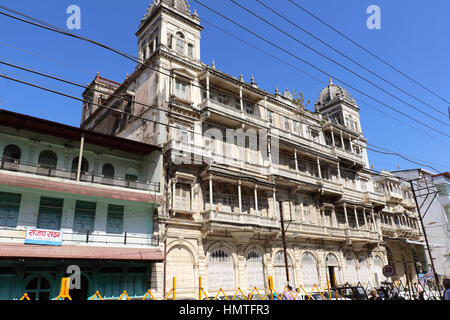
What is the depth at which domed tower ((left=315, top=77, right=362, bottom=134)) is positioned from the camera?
43.0m

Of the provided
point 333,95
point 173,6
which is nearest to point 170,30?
point 173,6

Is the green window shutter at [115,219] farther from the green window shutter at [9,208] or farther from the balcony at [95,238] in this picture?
the green window shutter at [9,208]

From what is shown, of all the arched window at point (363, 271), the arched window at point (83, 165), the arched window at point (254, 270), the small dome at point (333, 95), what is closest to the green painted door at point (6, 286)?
the arched window at point (83, 165)

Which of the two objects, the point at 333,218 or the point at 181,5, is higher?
the point at 181,5

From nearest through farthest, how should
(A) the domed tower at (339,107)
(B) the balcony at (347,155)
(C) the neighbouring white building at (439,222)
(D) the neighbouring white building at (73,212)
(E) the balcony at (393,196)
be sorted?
1. (D) the neighbouring white building at (73,212)
2. (B) the balcony at (347,155)
3. (A) the domed tower at (339,107)
4. (E) the balcony at (393,196)
5. (C) the neighbouring white building at (439,222)

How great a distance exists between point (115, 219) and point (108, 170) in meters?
3.85

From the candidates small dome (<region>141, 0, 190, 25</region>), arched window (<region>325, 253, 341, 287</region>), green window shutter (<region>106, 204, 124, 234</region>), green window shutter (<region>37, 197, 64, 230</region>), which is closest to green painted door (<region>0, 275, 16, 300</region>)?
green window shutter (<region>37, 197, 64, 230</region>)

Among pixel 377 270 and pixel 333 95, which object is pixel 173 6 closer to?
pixel 333 95

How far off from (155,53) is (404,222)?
1589 inches

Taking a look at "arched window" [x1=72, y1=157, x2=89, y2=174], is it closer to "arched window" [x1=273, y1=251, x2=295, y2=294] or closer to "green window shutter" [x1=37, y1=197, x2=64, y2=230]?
"green window shutter" [x1=37, y1=197, x2=64, y2=230]

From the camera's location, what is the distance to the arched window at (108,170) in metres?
22.7

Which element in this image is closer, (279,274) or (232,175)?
(232,175)

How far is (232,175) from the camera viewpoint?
A: 25.1 m
